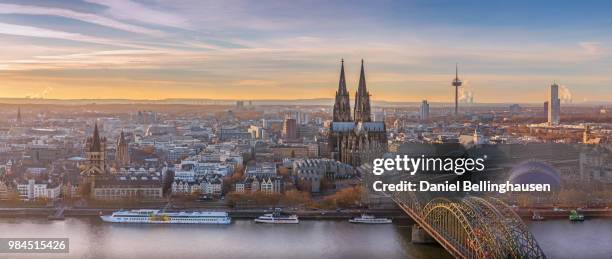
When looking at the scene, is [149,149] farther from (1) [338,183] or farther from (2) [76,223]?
(2) [76,223]

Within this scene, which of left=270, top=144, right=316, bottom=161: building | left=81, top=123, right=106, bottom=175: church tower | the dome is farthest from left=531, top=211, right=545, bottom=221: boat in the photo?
left=270, top=144, right=316, bottom=161: building

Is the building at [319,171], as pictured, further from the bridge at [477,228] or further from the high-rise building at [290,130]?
the high-rise building at [290,130]

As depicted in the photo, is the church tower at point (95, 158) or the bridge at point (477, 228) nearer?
the bridge at point (477, 228)

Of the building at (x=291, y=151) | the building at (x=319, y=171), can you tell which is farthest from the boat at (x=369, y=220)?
the building at (x=291, y=151)

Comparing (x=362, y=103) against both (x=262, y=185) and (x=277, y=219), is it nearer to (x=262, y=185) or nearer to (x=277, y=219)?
(x=262, y=185)

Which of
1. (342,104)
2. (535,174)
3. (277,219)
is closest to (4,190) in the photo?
(277,219)
